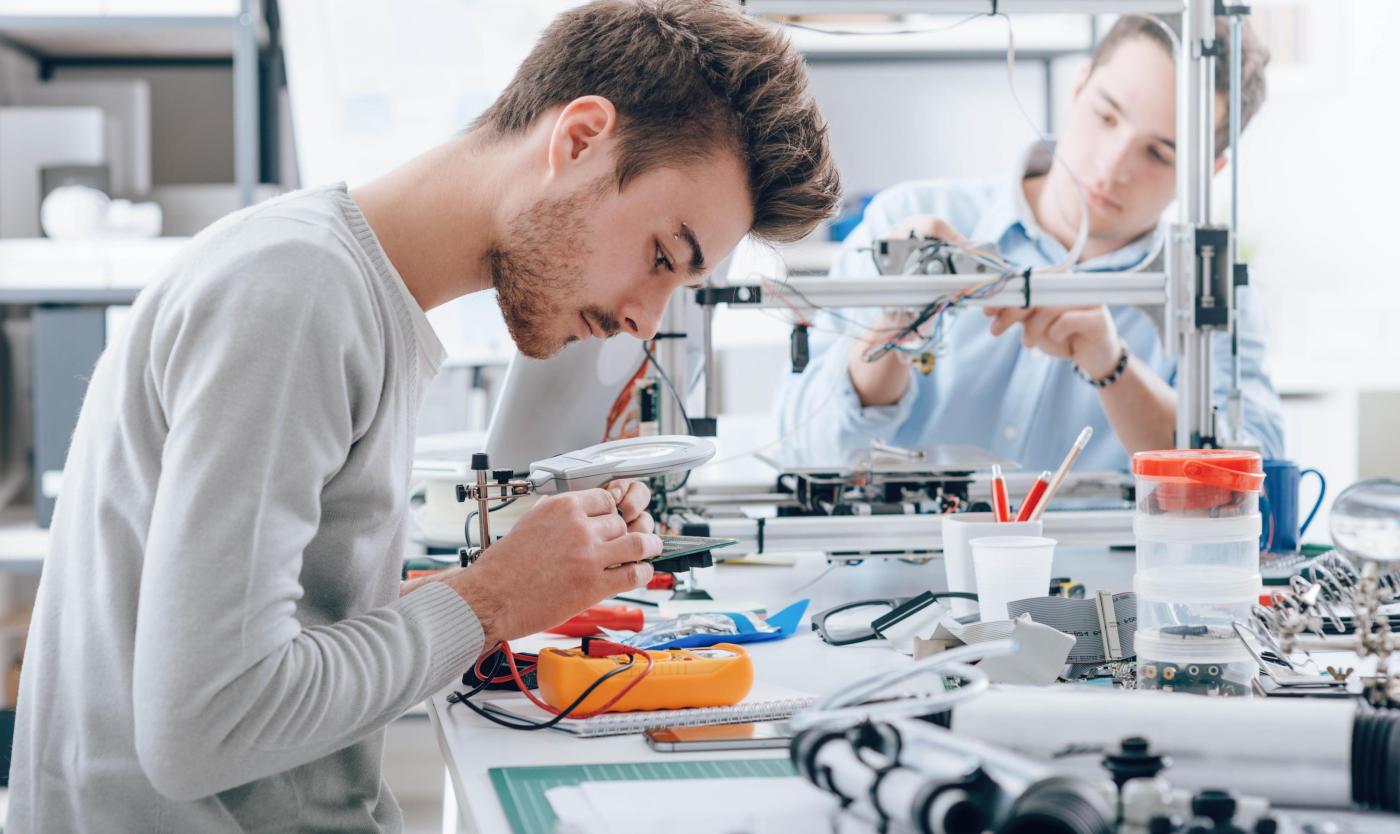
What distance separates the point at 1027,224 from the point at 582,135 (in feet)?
4.84

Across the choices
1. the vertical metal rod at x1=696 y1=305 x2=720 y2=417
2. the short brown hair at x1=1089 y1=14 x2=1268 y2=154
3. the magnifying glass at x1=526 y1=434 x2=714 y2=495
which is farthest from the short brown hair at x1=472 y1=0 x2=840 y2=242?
the short brown hair at x1=1089 y1=14 x2=1268 y2=154

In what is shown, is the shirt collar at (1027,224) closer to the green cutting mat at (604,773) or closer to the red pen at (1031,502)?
the red pen at (1031,502)

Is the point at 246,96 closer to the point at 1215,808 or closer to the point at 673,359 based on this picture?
the point at 673,359

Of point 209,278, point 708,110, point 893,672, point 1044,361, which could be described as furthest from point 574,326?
point 1044,361

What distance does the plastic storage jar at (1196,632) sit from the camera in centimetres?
92

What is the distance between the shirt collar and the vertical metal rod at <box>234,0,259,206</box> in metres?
1.39

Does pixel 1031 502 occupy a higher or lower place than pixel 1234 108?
lower

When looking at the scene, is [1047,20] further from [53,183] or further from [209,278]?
[209,278]

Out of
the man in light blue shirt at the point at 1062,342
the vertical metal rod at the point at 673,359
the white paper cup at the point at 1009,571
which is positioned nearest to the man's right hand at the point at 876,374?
the man in light blue shirt at the point at 1062,342

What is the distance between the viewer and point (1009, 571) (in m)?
1.12

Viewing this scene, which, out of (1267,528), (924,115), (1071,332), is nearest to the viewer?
(1267,528)

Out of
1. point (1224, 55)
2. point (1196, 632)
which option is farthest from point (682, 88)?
point (1224, 55)

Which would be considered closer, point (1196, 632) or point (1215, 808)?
point (1215, 808)

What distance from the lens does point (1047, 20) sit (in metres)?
3.10
